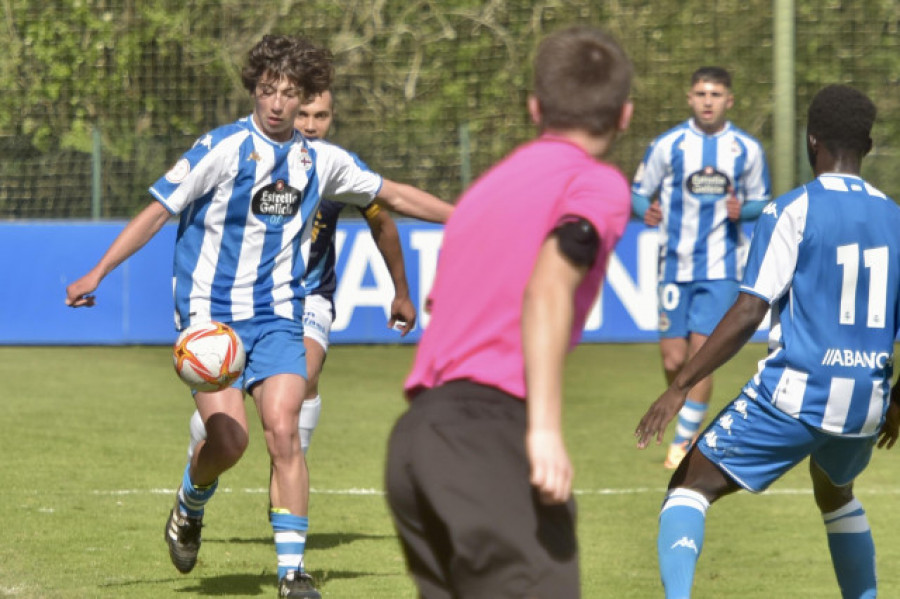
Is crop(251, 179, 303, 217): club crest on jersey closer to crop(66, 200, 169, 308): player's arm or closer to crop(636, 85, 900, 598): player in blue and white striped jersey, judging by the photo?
crop(66, 200, 169, 308): player's arm

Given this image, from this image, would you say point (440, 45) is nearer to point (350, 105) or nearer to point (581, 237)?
point (350, 105)

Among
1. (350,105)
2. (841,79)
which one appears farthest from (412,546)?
(350,105)

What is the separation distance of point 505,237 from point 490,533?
1.91ft

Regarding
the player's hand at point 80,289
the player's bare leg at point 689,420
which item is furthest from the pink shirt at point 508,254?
the player's bare leg at point 689,420

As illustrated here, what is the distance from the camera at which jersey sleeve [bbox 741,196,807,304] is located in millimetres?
4930

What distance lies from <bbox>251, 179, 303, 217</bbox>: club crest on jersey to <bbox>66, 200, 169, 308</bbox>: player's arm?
369 millimetres

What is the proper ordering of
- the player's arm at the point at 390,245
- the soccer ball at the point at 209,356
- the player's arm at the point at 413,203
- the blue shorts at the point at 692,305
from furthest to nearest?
the blue shorts at the point at 692,305
the player's arm at the point at 390,245
the player's arm at the point at 413,203
the soccer ball at the point at 209,356

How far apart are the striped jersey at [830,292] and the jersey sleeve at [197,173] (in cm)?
211

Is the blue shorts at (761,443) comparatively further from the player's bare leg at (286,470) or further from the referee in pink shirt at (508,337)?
the referee in pink shirt at (508,337)

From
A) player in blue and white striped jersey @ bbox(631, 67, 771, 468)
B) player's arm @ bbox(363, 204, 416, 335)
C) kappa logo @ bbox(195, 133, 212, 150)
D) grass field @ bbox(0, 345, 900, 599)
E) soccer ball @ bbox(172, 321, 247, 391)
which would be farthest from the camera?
player in blue and white striped jersey @ bbox(631, 67, 771, 468)

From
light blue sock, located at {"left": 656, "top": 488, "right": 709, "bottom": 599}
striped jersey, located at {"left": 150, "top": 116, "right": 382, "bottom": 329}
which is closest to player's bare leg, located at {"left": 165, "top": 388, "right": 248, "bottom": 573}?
striped jersey, located at {"left": 150, "top": 116, "right": 382, "bottom": 329}

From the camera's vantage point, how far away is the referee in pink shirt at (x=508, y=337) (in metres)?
3.14

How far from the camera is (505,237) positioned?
10.6ft

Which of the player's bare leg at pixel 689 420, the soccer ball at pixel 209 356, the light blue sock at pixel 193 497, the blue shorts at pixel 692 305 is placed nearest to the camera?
the soccer ball at pixel 209 356
